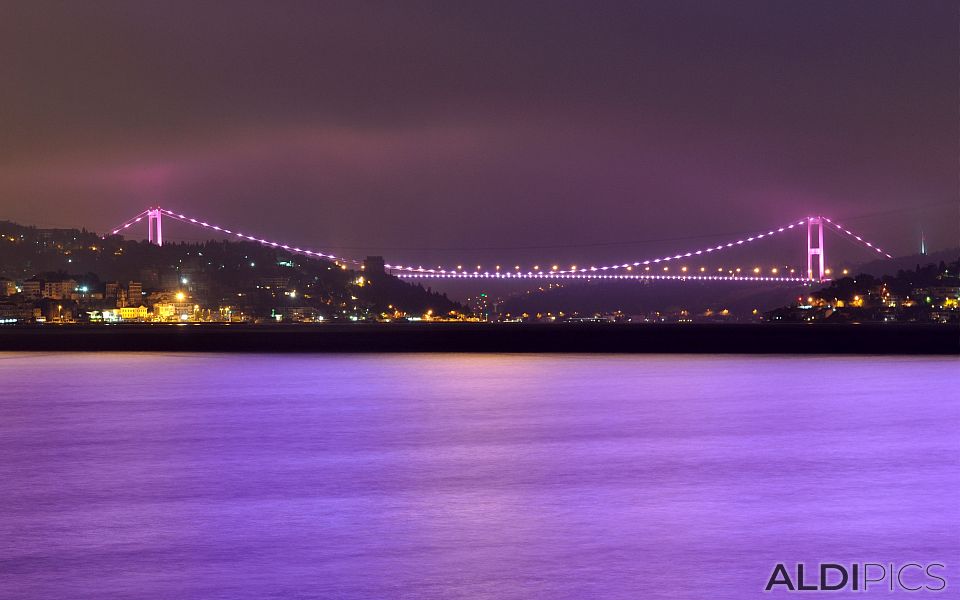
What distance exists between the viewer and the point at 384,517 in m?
6.34

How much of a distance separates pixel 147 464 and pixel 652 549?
4.62 m

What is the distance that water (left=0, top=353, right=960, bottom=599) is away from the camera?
197 inches

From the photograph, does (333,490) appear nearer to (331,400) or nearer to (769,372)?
(331,400)

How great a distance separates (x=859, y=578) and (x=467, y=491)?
2936 millimetres

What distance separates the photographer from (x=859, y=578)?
190 inches

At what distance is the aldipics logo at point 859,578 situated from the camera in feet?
15.4

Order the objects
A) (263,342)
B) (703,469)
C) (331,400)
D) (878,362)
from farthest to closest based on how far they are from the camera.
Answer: (263,342), (878,362), (331,400), (703,469)

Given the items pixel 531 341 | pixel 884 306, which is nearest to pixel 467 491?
pixel 531 341

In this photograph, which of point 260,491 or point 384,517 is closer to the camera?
point 384,517

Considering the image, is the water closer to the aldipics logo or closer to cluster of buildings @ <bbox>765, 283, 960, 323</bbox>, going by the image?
the aldipics logo

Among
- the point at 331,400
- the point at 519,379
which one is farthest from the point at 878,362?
the point at 331,400

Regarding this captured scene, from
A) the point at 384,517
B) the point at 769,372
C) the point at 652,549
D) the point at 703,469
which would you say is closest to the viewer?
the point at 652,549

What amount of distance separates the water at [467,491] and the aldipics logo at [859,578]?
93 millimetres

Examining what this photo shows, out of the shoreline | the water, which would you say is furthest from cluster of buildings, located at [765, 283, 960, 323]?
the water
